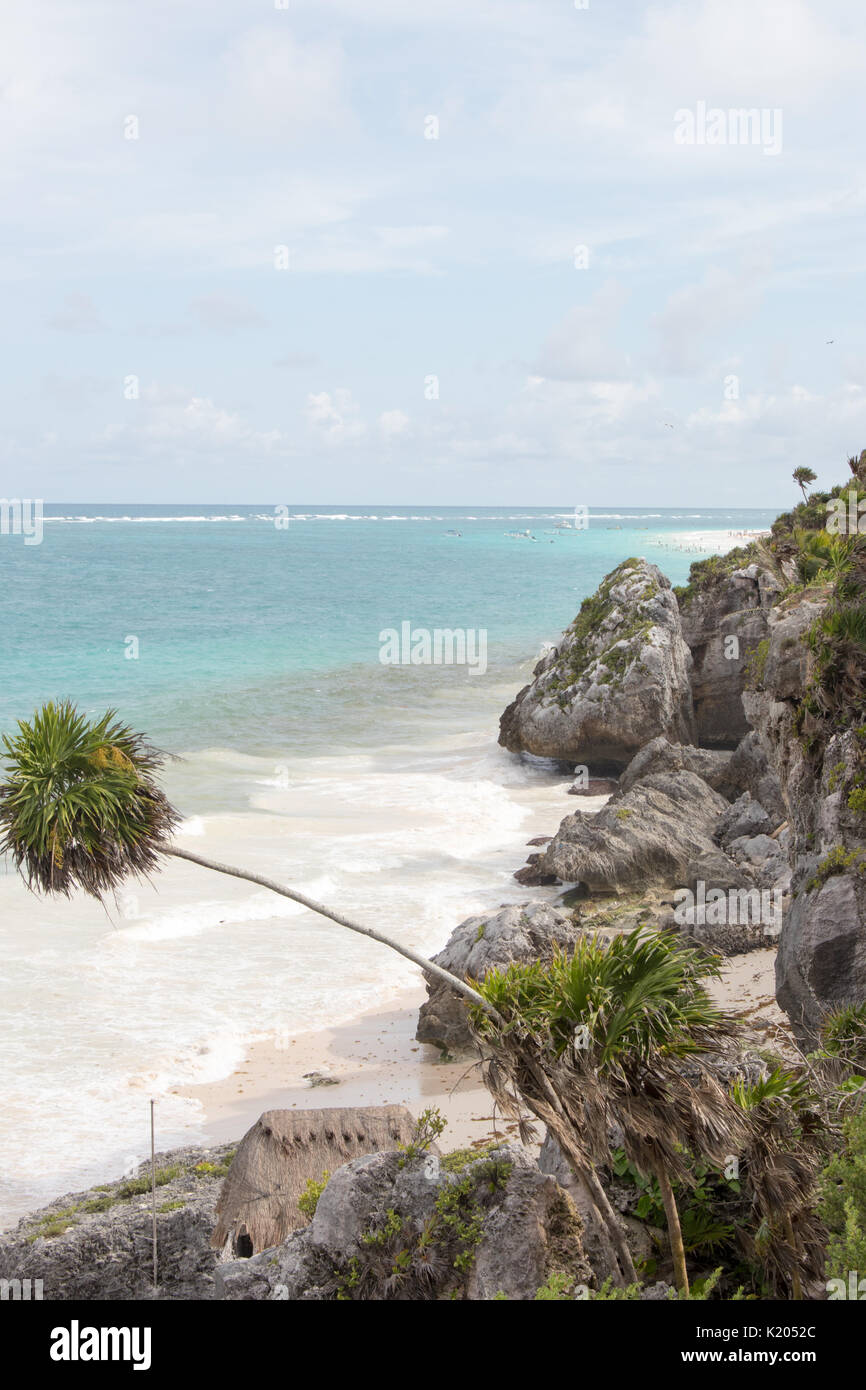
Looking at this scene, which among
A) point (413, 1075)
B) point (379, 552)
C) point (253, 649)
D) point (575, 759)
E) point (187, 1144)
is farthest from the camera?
point (379, 552)

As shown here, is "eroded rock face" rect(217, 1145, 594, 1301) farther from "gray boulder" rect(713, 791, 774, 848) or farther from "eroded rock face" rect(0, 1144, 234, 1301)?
"gray boulder" rect(713, 791, 774, 848)

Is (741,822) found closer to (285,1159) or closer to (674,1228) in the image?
(285,1159)

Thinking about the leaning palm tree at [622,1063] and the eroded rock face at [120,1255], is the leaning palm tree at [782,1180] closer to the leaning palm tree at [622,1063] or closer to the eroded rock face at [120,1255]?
the leaning palm tree at [622,1063]

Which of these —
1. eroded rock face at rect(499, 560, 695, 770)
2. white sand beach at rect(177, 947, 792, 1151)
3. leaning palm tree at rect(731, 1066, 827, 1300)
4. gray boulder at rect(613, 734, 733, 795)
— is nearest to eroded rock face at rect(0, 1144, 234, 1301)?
white sand beach at rect(177, 947, 792, 1151)

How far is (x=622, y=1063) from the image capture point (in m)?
8.09

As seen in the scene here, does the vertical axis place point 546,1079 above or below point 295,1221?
above

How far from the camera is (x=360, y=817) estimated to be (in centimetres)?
2966

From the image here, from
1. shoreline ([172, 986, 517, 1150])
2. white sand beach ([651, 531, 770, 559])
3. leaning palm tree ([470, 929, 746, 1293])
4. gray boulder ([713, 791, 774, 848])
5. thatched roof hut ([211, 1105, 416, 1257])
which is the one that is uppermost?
white sand beach ([651, 531, 770, 559])

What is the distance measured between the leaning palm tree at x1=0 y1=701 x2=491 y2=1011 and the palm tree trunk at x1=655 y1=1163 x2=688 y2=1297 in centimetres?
202

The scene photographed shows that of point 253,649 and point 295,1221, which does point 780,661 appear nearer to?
point 295,1221

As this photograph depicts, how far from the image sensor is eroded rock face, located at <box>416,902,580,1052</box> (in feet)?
53.2

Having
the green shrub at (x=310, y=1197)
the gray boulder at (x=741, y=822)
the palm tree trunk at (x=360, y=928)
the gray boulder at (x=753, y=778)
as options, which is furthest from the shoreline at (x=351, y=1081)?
the gray boulder at (x=753, y=778)

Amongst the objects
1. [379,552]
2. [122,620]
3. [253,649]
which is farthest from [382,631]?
[379,552]

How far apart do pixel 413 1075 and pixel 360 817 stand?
14.0 m
